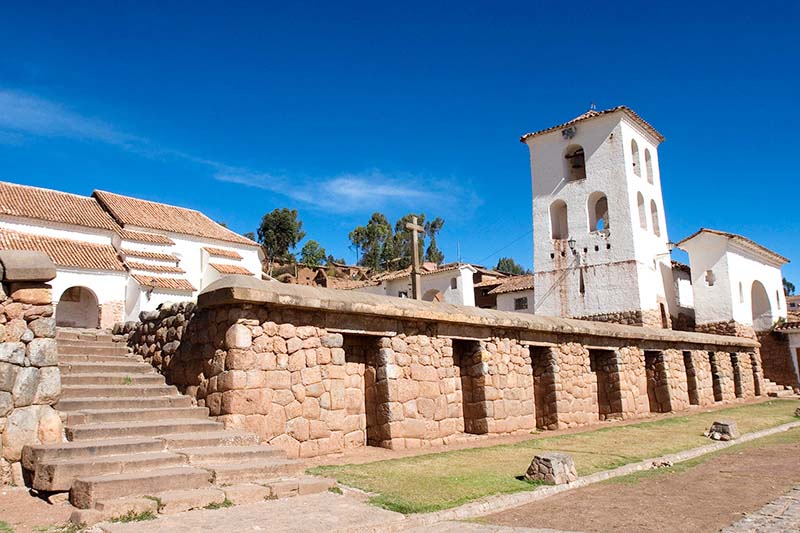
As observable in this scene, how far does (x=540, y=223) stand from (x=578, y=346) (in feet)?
52.6

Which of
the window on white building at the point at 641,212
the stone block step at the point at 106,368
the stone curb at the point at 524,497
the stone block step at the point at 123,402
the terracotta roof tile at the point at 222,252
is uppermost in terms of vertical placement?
the window on white building at the point at 641,212

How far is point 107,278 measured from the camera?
24.5m

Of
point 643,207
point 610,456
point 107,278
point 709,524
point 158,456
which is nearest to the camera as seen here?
point 709,524

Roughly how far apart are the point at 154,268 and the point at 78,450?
21.8 meters

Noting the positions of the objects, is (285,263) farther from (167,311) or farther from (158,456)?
(158,456)

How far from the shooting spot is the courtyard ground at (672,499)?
208 inches

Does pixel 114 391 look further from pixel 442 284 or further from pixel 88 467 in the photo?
pixel 442 284

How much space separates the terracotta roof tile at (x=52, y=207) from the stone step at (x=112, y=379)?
63.6 feet

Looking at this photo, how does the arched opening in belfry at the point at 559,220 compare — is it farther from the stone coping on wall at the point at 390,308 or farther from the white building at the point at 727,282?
the stone coping on wall at the point at 390,308

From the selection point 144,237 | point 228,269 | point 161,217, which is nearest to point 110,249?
point 144,237

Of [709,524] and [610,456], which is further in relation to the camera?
[610,456]

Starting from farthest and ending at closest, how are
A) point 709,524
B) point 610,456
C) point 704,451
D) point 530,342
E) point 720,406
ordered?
point 720,406
point 530,342
point 704,451
point 610,456
point 709,524

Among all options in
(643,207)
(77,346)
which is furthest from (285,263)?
(77,346)

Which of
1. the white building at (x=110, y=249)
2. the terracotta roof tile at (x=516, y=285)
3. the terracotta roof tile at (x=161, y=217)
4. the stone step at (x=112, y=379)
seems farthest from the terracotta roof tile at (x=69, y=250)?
the terracotta roof tile at (x=516, y=285)
